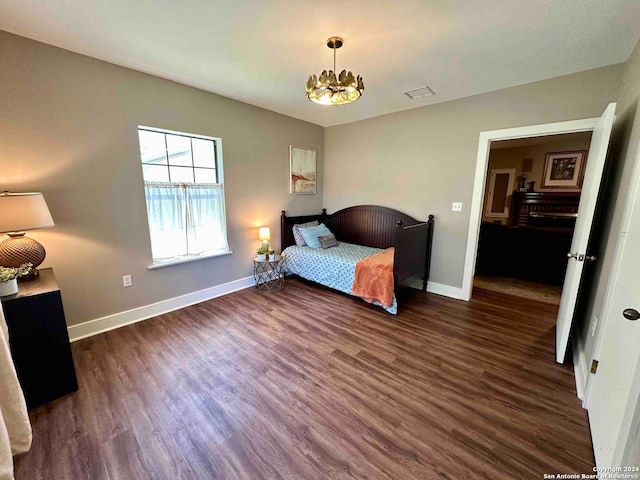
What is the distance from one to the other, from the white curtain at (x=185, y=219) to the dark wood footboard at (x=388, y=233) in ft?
3.42

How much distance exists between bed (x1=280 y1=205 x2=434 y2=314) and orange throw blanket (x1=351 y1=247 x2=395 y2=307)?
69 mm

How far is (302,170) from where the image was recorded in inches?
166

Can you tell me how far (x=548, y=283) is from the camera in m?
3.90

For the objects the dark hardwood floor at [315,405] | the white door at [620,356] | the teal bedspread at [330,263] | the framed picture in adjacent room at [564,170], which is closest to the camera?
the white door at [620,356]

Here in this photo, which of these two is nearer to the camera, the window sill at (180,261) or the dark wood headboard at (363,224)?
the window sill at (180,261)

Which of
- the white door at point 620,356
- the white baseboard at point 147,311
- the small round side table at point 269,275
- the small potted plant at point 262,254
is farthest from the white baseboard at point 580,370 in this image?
the white baseboard at point 147,311

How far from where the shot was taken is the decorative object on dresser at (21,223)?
1.69 meters

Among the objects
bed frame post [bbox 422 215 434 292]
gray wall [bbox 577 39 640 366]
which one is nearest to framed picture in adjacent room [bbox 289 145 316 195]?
bed frame post [bbox 422 215 434 292]

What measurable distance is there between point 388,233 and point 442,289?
1.06 meters

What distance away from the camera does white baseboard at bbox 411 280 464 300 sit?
339cm

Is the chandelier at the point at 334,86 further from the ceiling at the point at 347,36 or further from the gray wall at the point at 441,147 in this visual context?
the gray wall at the point at 441,147

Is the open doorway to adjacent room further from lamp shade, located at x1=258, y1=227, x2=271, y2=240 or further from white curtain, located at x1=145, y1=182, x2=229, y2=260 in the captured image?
white curtain, located at x1=145, y1=182, x2=229, y2=260

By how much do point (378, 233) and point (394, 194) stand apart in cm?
63

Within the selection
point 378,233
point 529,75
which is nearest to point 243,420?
point 378,233
